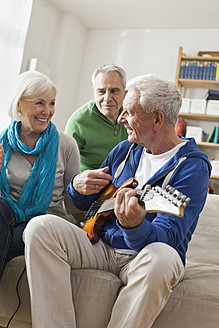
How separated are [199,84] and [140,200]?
398 centimetres

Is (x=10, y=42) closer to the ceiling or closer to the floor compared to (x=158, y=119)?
closer to the ceiling

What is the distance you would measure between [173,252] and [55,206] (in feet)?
2.85

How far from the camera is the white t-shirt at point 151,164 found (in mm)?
1661

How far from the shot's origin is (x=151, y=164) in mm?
1694

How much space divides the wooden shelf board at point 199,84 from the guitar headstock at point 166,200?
3.79 metres

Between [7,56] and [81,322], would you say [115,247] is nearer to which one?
[81,322]

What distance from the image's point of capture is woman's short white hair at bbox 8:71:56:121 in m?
2.08

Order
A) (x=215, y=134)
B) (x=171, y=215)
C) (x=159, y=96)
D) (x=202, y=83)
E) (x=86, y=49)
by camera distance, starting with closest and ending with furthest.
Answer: (x=171, y=215) → (x=159, y=96) → (x=215, y=134) → (x=202, y=83) → (x=86, y=49)

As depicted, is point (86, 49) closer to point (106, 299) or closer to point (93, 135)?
point (93, 135)

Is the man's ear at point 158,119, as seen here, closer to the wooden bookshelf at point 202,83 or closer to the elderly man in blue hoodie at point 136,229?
the elderly man in blue hoodie at point 136,229

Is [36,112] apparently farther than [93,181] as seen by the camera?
Yes

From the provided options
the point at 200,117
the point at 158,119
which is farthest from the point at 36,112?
the point at 200,117

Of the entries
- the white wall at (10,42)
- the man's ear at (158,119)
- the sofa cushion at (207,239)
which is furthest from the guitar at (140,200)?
the white wall at (10,42)

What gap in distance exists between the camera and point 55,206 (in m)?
2.06
